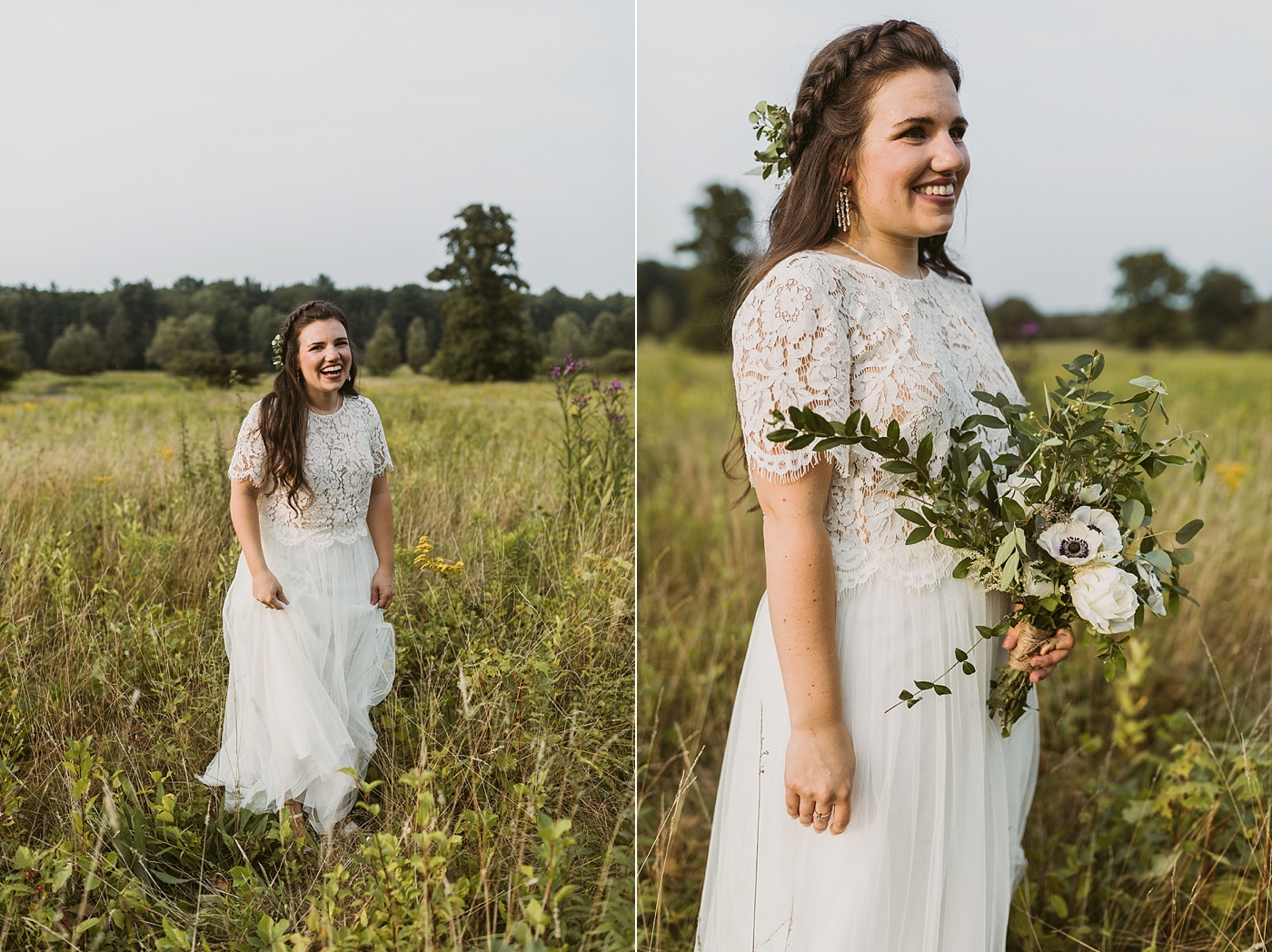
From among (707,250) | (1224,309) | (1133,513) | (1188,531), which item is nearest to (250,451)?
(1133,513)

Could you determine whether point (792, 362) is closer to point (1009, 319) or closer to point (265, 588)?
point (265, 588)

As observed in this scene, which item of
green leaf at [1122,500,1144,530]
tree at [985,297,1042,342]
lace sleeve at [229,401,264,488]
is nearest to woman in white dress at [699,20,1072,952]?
green leaf at [1122,500,1144,530]

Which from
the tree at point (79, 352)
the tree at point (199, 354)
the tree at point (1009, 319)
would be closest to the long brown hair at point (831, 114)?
the tree at point (199, 354)

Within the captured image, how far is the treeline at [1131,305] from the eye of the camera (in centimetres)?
1330

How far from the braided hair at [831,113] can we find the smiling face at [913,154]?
0.09 feet

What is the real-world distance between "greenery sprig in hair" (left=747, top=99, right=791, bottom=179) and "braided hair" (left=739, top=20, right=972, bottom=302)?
0.04 metres

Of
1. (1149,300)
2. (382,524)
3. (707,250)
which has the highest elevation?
(707,250)

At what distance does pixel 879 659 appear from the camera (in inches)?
65.6

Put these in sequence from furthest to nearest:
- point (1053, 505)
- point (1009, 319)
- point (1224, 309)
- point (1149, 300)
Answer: point (1149, 300) < point (1224, 309) < point (1009, 319) < point (1053, 505)

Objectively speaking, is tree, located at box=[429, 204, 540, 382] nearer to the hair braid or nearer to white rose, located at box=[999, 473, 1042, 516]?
the hair braid

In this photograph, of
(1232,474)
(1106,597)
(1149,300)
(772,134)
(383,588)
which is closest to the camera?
(1106,597)

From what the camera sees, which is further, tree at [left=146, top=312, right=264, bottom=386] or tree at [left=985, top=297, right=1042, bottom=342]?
tree at [left=985, top=297, right=1042, bottom=342]

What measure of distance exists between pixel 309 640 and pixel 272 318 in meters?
0.60

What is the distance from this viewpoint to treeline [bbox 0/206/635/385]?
1.69m
